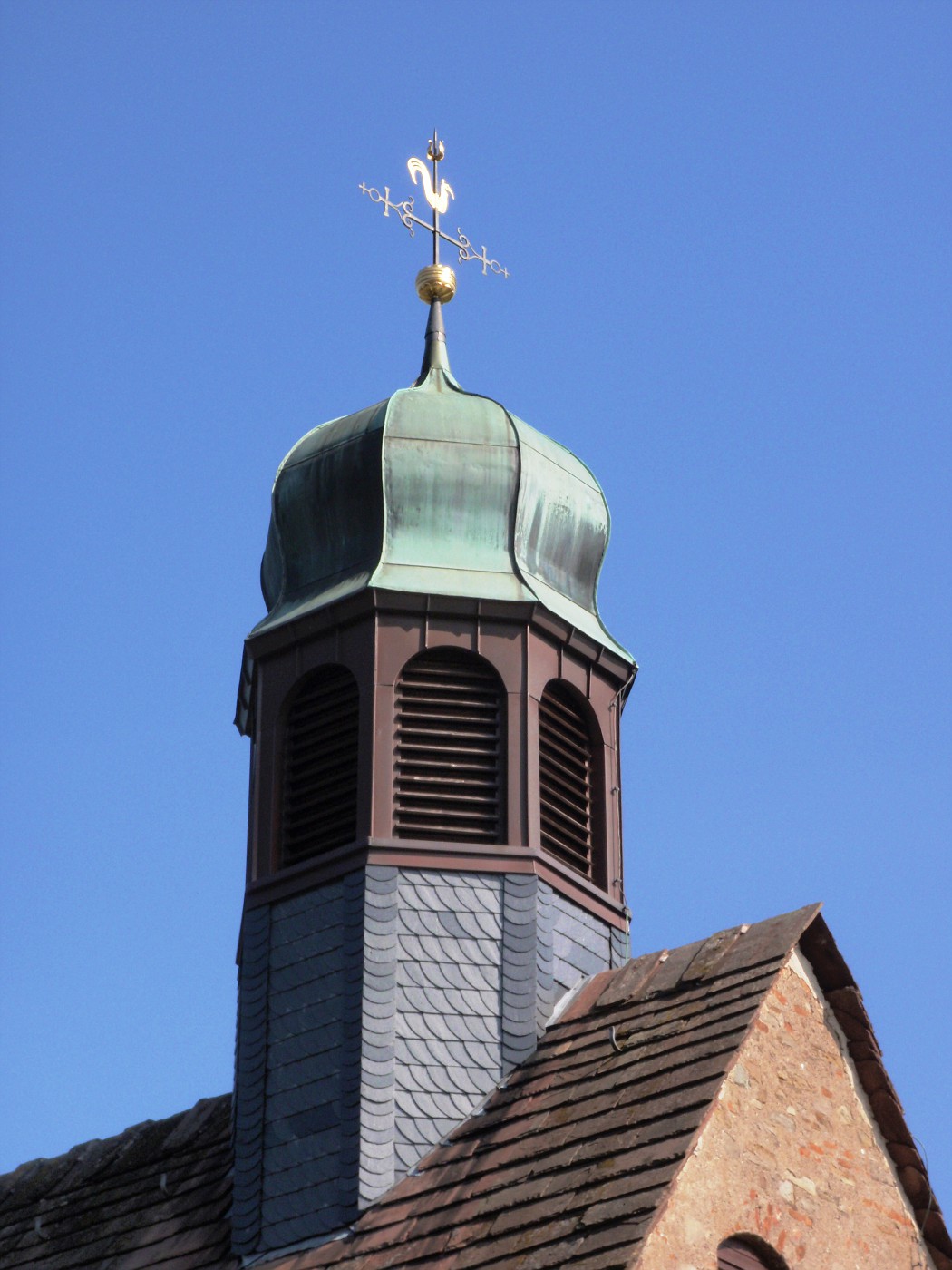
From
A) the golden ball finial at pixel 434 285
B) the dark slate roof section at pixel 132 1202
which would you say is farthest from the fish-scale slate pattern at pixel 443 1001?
the golden ball finial at pixel 434 285

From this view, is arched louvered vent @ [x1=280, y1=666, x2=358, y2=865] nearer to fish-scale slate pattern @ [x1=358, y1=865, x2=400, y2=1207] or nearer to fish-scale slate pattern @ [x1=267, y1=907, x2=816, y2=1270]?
fish-scale slate pattern @ [x1=358, y1=865, x2=400, y2=1207]

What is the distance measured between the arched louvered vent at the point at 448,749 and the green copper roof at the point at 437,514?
60 centimetres

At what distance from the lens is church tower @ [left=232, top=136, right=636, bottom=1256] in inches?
790

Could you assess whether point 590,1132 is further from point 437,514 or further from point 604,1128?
point 437,514

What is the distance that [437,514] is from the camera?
22500 millimetres

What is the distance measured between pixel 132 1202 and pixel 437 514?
563cm

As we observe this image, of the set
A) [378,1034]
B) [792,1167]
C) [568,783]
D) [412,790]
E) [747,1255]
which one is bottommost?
[747,1255]

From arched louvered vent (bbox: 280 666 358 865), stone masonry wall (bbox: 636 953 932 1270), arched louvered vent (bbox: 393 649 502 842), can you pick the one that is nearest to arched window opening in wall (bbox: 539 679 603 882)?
arched louvered vent (bbox: 393 649 502 842)

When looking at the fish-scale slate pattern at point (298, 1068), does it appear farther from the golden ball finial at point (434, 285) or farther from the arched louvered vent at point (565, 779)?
the golden ball finial at point (434, 285)

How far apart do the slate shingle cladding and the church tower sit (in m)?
0.02

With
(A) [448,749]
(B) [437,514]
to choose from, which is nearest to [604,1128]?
(A) [448,749]

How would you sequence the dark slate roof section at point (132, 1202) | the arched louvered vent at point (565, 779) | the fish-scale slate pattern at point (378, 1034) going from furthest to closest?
the arched louvered vent at point (565, 779) → the dark slate roof section at point (132, 1202) → the fish-scale slate pattern at point (378, 1034)

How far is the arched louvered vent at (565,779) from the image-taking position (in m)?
21.7

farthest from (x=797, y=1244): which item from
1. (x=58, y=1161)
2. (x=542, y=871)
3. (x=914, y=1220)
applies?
(x=58, y=1161)
